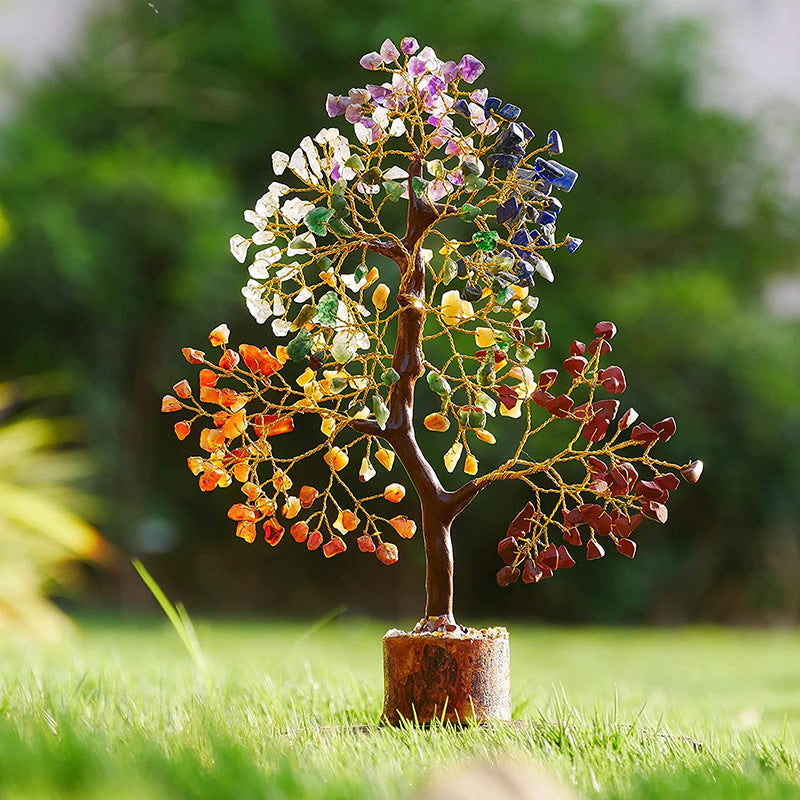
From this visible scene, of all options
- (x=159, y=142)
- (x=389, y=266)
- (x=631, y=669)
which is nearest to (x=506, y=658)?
(x=631, y=669)

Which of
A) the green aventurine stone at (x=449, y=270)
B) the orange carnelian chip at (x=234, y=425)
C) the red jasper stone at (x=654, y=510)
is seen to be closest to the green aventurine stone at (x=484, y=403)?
the green aventurine stone at (x=449, y=270)

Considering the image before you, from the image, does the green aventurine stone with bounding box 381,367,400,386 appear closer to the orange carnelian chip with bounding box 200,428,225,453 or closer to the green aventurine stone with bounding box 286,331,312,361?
the green aventurine stone with bounding box 286,331,312,361

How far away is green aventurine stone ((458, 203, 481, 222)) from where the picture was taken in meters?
1.61

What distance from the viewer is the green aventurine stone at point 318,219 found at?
1.60 meters

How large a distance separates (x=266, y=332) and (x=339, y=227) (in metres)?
4.23

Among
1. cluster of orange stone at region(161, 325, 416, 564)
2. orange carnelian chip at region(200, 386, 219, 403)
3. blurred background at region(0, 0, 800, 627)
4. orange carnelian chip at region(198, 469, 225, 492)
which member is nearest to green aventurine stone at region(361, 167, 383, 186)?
cluster of orange stone at region(161, 325, 416, 564)

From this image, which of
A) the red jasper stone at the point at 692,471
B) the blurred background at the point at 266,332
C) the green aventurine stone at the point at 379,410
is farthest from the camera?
the blurred background at the point at 266,332

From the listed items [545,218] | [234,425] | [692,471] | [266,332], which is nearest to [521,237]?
[545,218]

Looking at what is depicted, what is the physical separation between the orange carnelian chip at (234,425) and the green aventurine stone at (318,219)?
35cm

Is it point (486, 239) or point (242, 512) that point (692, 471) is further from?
point (242, 512)

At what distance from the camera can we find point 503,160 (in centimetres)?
162

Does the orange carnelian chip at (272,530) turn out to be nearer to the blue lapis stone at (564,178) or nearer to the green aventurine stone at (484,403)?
the green aventurine stone at (484,403)

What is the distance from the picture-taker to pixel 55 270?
17.9 feet

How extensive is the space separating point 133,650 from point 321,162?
2592 mm
